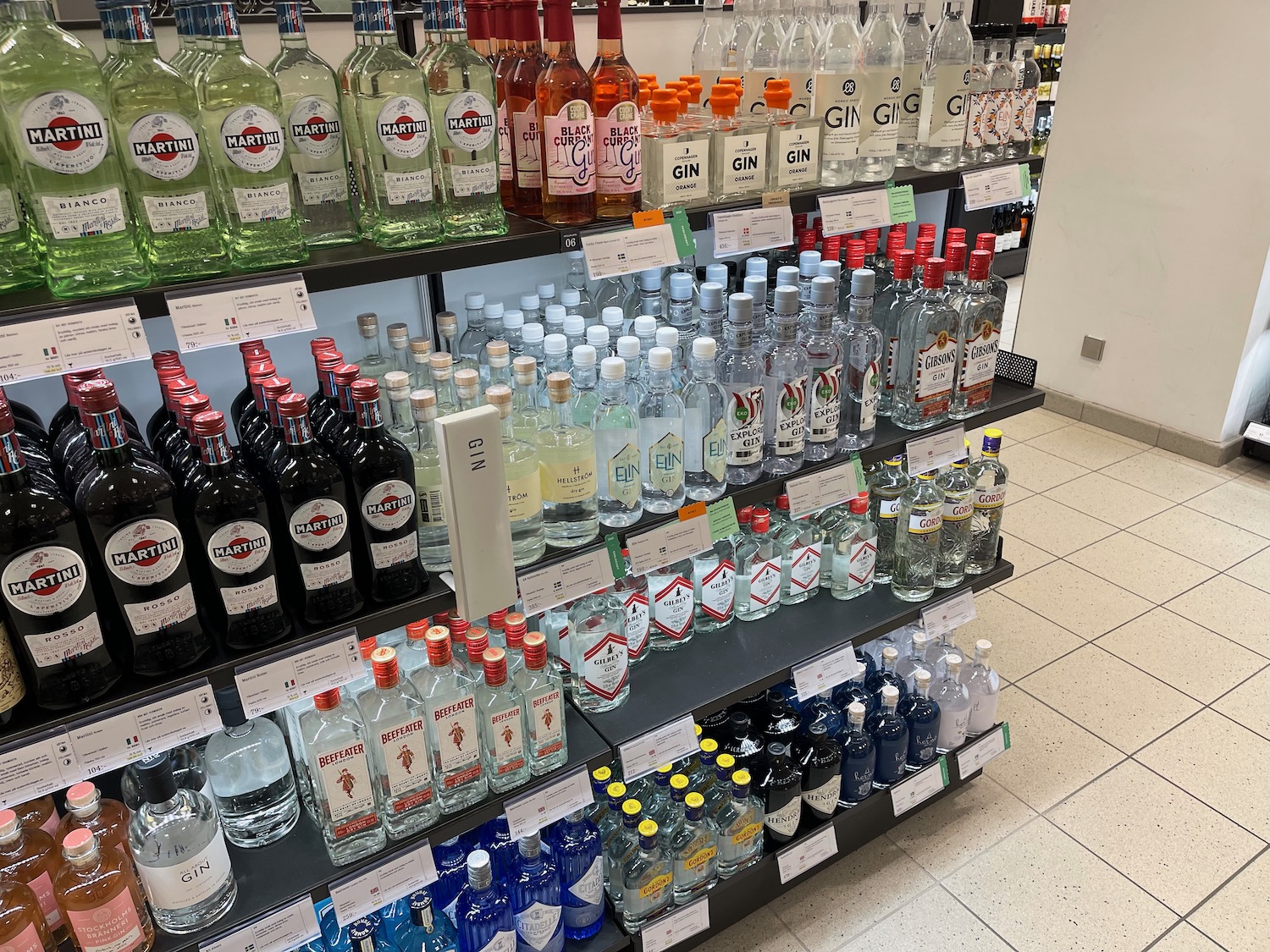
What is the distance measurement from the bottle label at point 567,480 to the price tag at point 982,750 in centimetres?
143

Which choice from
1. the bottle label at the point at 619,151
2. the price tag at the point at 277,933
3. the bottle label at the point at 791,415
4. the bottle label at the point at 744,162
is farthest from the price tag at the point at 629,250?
the price tag at the point at 277,933

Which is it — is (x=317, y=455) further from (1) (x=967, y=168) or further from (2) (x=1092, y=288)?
(2) (x=1092, y=288)

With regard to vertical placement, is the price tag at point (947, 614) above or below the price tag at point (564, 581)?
below

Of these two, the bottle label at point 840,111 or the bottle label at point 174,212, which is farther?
the bottle label at point 840,111

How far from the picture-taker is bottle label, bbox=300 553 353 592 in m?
1.30

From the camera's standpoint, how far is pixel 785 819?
205cm

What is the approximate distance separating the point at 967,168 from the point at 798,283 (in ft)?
1.40

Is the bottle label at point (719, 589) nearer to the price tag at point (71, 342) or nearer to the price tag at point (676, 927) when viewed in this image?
the price tag at point (676, 927)

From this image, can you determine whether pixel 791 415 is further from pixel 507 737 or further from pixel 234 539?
pixel 234 539

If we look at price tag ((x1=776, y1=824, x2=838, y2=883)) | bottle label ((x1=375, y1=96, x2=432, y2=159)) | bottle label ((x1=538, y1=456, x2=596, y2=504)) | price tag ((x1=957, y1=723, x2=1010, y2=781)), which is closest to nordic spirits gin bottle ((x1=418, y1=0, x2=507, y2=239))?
bottle label ((x1=375, y1=96, x2=432, y2=159))

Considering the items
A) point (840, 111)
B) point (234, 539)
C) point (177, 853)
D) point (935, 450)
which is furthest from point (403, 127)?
point (935, 450)

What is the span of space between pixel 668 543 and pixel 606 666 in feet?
1.07

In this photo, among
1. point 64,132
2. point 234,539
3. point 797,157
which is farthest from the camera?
point 797,157

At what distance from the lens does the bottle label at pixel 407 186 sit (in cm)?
125
